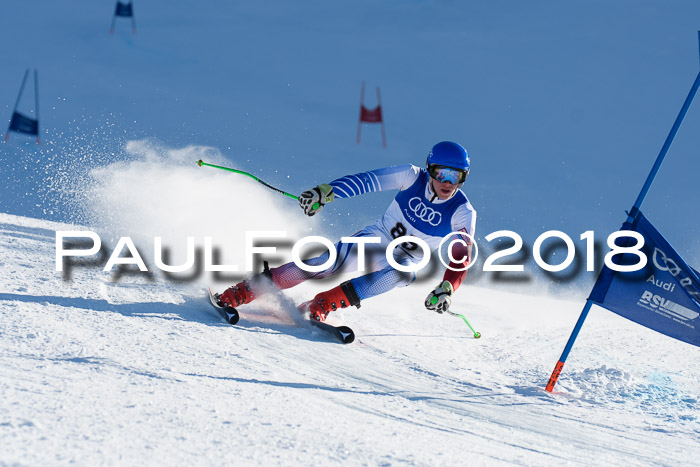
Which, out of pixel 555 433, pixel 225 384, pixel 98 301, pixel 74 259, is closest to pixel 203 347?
pixel 225 384

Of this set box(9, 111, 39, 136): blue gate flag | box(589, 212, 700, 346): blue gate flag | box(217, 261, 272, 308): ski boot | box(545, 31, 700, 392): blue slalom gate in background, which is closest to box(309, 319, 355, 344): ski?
box(217, 261, 272, 308): ski boot

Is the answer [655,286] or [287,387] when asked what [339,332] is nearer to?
[287,387]

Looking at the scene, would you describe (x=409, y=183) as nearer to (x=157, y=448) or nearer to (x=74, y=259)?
(x=74, y=259)

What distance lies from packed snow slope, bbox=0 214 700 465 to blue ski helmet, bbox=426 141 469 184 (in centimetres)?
154

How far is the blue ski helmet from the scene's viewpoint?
521 centimetres

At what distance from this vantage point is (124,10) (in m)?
18.7

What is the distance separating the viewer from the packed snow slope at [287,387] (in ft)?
7.58

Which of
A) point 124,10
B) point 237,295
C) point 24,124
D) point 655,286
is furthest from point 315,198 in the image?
point 124,10

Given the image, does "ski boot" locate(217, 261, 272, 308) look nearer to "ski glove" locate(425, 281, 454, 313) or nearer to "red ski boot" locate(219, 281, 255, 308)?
"red ski boot" locate(219, 281, 255, 308)

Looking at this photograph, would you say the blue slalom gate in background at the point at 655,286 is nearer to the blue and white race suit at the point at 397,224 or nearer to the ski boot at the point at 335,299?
the blue and white race suit at the point at 397,224

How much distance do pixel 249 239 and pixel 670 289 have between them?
192 inches

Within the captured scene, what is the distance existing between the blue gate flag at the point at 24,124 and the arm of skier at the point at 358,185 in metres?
10.1

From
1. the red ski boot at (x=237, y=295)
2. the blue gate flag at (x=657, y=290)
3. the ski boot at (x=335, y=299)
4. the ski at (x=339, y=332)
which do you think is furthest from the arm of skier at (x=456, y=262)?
the red ski boot at (x=237, y=295)

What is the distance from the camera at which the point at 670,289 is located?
4770mm
